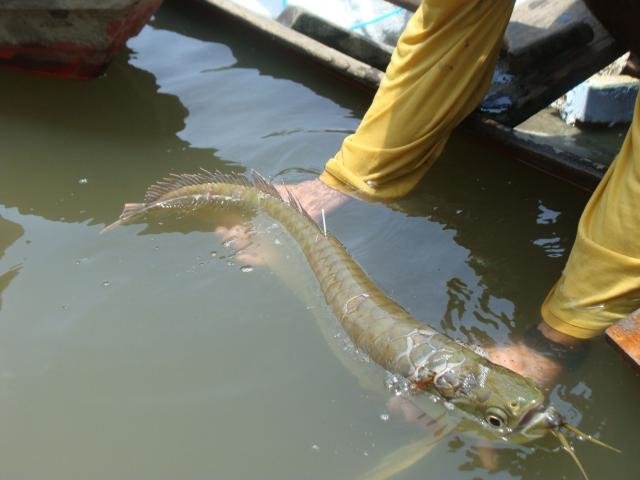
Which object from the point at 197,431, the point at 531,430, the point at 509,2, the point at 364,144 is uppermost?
the point at 509,2

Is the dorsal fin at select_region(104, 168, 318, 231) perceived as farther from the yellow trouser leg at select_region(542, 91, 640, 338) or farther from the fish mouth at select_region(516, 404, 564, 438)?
the fish mouth at select_region(516, 404, 564, 438)

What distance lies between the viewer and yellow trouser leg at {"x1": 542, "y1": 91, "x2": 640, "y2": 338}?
85.6 inches

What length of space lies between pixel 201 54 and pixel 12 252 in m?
2.32

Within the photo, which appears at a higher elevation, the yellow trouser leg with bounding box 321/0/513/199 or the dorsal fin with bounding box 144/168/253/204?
the yellow trouser leg with bounding box 321/0/513/199

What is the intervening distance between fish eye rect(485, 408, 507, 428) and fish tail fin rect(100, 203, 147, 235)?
1.83m

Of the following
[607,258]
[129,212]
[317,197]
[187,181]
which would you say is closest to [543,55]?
[317,197]

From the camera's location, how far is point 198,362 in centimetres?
253

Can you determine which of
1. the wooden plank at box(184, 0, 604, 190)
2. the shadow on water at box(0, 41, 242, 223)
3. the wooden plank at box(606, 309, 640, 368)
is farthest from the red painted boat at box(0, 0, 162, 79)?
the wooden plank at box(606, 309, 640, 368)

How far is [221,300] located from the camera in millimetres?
2799

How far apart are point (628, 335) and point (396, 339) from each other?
2.36 ft

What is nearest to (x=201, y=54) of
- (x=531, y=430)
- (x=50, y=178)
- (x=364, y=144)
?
(x=50, y=178)

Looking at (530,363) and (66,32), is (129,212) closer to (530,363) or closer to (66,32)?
(66,32)

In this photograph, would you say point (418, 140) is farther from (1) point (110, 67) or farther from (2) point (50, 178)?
(1) point (110, 67)

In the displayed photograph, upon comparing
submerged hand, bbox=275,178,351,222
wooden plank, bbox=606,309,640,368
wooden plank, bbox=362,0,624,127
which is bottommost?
submerged hand, bbox=275,178,351,222
